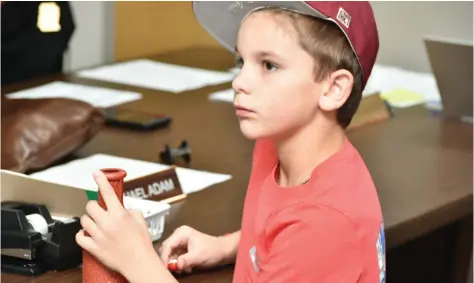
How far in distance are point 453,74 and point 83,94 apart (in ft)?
2.88

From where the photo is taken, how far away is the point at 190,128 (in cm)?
204

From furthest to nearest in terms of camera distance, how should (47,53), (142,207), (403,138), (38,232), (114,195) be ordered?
(47,53)
(403,138)
(142,207)
(38,232)
(114,195)

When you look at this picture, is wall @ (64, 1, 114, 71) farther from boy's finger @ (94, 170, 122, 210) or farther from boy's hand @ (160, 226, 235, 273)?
boy's finger @ (94, 170, 122, 210)

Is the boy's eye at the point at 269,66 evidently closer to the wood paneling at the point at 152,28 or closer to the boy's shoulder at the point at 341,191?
the boy's shoulder at the point at 341,191

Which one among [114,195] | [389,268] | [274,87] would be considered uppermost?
[274,87]

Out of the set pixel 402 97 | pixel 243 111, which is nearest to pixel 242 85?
pixel 243 111

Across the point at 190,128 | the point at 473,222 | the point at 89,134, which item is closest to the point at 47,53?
the point at 190,128

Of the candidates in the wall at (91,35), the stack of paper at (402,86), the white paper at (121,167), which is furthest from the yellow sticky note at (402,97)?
the wall at (91,35)

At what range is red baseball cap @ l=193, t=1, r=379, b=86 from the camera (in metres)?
1.17

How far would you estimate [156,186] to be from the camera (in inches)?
60.4

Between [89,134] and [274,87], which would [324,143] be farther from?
[89,134]

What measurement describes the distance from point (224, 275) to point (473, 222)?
0.73 m

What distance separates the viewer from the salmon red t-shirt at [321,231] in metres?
1.10

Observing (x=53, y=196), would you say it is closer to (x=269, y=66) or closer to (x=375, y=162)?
(x=269, y=66)
